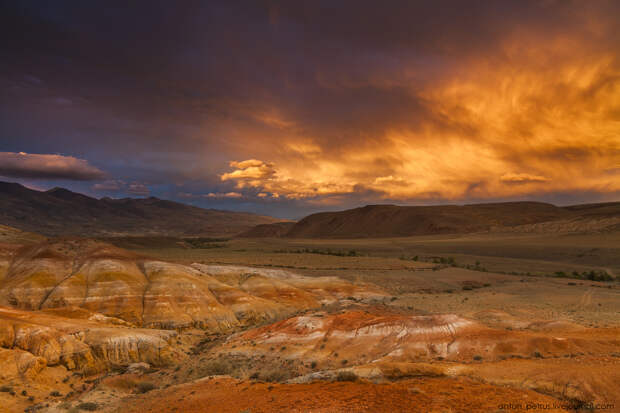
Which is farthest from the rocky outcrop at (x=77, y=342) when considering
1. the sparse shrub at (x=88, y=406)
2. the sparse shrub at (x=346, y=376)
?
the sparse shrub at (x=346, y=376)

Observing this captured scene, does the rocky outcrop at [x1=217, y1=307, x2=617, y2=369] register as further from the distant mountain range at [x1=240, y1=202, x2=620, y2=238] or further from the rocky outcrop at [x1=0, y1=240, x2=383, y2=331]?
the distant mountain range at [x1=240, y1=202, x2=620, y2=238]

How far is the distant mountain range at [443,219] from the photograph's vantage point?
135125 mm

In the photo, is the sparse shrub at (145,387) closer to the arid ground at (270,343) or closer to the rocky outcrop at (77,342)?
the arid ground at (270,343)

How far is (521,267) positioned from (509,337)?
55004 mm

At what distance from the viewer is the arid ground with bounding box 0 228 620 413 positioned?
11.4 metres

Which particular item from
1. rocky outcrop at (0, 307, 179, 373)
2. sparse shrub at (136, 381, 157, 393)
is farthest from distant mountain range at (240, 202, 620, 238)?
sparse shrub at (136, 381, 157, 393)

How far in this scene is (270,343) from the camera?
62.1 ft

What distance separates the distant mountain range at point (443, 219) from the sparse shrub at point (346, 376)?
117611mm

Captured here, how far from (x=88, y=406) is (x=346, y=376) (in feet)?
35.4

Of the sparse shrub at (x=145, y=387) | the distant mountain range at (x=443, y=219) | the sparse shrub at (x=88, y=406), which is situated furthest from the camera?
the distant mountain range at (x=443, y=219)

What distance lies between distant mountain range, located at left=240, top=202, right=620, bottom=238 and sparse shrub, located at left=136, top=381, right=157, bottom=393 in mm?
120831

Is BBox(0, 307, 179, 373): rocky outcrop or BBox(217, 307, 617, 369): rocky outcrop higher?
BBox(217, 307, 617, 369): rocky outcrop

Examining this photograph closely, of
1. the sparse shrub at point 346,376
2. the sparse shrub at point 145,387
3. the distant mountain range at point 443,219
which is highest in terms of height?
the distant mountain range at point 443,219

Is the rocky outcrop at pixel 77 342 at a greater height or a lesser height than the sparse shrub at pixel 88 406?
greater
